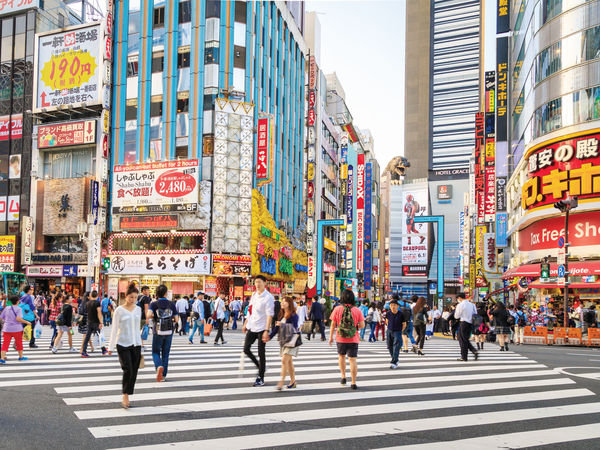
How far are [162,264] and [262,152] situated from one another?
10889 millimetres

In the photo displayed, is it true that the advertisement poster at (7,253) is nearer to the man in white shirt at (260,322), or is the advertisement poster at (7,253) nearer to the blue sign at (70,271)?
the blue sign at (70,271)

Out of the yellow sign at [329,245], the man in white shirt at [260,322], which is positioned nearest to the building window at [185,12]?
the yellow sign at [329,245]

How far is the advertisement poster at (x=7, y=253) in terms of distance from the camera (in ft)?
159

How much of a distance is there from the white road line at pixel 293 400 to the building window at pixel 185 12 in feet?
134

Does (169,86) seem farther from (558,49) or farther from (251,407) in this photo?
(251,407)

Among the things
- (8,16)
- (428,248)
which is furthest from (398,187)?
(8,16)

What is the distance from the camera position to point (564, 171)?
30.5 metres

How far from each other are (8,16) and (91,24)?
11.3 metres

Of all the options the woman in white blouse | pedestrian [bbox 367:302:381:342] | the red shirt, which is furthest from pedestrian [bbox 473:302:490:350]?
the woman in white blouse

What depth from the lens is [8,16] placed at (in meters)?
53.0

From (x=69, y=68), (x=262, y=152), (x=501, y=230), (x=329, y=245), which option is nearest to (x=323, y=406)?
(x=262, y=152)

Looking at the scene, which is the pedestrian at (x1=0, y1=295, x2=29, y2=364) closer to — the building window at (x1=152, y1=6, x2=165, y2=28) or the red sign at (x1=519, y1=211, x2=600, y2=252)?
the red sign at (x1=519, y1=211, x2=600, y2=252)

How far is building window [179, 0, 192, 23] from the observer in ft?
149

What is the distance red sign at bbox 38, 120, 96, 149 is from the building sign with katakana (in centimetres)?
3227
